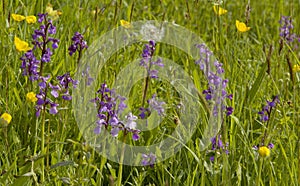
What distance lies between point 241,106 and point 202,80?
421 millimetres

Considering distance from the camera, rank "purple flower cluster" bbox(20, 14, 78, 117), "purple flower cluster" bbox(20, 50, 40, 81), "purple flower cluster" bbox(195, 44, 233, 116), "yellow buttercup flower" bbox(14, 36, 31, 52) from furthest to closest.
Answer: "yellow buttercup flower" bbox(14, 36, 31, 52)
"purple flower cluster" bbox(20, 50, 40, 81)
"purple flower cluster" bbox(195, 44, 233, 116)
"purple flower cluster" bbox(20, 14, 78, 117)

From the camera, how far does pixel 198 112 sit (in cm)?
233

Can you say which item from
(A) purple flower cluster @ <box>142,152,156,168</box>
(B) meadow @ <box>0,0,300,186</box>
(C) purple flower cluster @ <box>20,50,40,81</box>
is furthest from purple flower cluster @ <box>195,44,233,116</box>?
(C) purple flower cluster @ <box>20,50,40,81</box>

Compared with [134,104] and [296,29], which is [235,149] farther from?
[296,29]

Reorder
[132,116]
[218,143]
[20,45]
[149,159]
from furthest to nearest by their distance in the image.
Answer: [20,45], [149,159], [218,143], [132,116]

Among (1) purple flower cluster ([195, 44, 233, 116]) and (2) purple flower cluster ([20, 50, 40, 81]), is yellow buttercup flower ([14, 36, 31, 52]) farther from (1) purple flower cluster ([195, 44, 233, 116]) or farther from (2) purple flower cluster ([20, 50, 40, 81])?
(1) purple flower cluster ([195, 44, 233, 116])

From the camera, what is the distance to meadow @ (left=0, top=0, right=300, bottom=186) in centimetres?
187

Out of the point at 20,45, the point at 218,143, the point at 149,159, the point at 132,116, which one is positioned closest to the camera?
the point at 132,116

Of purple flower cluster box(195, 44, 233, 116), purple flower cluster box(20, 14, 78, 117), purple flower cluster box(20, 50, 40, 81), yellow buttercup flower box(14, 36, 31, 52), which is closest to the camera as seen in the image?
purple flower cluster box(20, 14, 78, 117)

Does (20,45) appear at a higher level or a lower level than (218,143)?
higher

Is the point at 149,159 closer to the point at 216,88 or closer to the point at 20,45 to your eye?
the point at 216,88

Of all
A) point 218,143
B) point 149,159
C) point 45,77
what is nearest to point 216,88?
point 218,143

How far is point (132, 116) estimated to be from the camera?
1727 millimetres

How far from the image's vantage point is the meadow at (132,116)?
1867 millimetres
